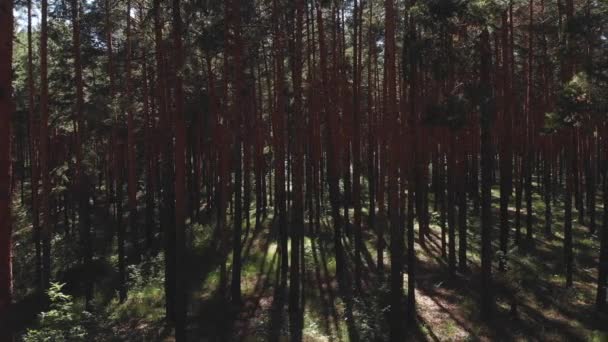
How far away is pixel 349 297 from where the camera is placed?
57.2 ft

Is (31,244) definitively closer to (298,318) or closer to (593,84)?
(298,318)

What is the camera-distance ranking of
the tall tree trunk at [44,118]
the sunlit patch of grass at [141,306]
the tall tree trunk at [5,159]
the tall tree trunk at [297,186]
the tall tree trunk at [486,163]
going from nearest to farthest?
the tall tree trunk at [5,159]
the tall tree trunk at [486,163]
the tall tree trunk at [297,186]
the sunlit patch of grass at [141,306]
the tall tree trunk at [44,118]

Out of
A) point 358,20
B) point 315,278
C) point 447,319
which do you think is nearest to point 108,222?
A: point 315,278

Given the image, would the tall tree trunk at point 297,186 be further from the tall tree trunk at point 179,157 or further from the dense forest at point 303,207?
the tall tree trunk at point 179,157

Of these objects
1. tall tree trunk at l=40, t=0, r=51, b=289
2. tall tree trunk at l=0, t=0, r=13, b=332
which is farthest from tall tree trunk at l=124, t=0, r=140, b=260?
tall tree trunk at l=0, t=0, r=13, b=332

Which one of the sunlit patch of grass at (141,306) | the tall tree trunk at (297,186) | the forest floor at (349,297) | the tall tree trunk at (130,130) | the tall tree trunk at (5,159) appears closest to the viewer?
the tall tree trunk at (5,159)

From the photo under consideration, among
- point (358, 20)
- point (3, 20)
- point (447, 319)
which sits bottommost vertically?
→ point (447, 319)

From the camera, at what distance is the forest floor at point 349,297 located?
14883 millimetres

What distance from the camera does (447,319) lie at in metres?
15.8

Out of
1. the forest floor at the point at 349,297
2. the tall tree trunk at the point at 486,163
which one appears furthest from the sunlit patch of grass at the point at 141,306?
the tall tree trunk at the point at 486,163

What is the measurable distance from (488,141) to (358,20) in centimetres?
1020

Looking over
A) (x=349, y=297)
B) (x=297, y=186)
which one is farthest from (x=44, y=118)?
(x=349, y=297)

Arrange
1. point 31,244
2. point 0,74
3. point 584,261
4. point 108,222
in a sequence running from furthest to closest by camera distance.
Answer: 1. point 108,222
2. point 31,244
3. point 584,261
4. point 0,74

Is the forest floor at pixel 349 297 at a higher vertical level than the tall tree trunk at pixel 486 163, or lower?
lower
